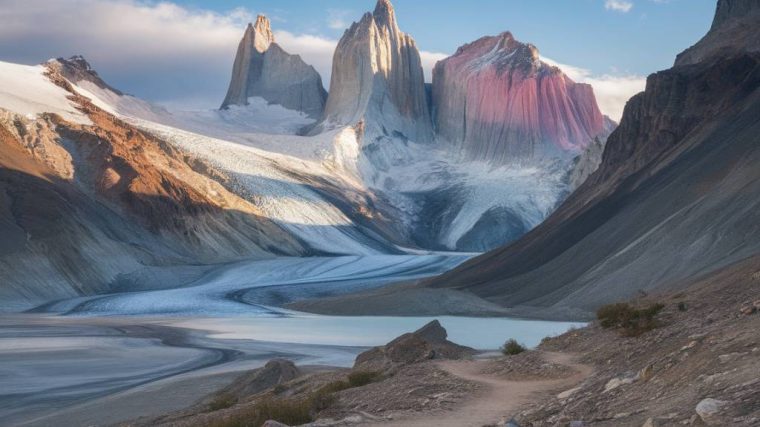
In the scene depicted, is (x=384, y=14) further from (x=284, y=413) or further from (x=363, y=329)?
(x=284, y=413)

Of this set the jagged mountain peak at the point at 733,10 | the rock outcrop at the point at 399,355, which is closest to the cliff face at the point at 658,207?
the jagged mountain peak at the point at 733,10

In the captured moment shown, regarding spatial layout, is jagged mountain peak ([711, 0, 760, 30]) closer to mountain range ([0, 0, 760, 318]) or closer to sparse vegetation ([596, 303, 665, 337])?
mountain range ([0, 0, 760, 318])

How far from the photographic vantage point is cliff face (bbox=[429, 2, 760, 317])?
4103 cm

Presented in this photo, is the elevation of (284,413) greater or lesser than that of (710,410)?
lesser

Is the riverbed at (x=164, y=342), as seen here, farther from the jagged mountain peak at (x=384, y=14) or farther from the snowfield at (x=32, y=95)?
the jagged mountain peak at (x=384, y=14)

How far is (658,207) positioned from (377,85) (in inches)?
5164

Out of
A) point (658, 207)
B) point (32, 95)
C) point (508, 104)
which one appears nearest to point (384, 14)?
point (508, 104)

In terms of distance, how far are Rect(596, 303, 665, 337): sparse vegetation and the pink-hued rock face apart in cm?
15504

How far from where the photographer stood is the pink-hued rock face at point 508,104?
17738cm

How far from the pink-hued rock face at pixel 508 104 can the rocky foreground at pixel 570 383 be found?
156 m

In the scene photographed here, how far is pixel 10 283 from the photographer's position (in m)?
64.1

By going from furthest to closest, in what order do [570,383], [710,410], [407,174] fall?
1. [407,174]
2. [570,383]
3. [710,410]

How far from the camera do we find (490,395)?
529 inches

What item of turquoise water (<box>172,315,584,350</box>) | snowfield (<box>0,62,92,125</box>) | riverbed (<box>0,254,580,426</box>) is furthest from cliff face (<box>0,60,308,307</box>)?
turquoise water (<box>172,315,584,350</box>)
